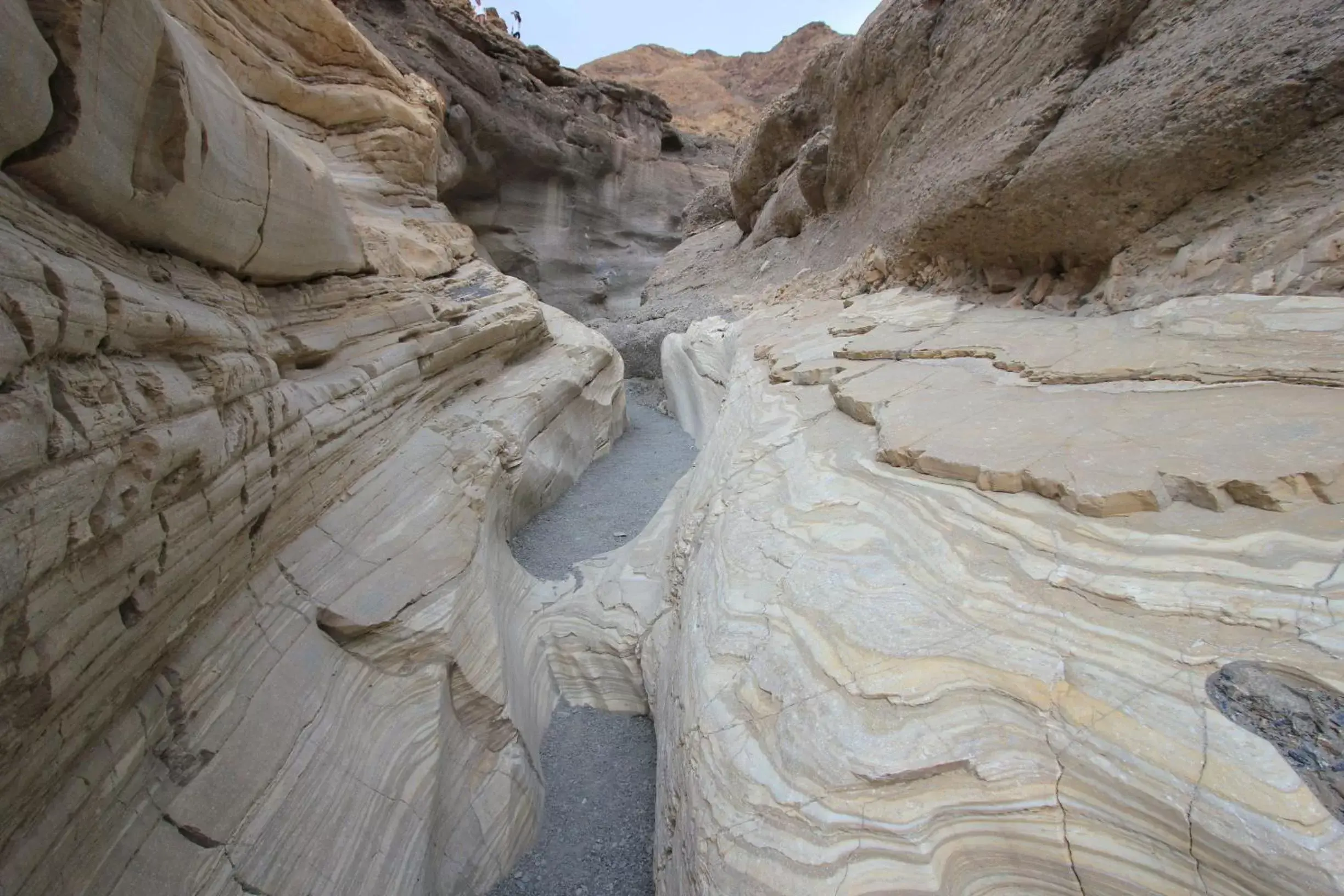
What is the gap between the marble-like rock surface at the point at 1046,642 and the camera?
1017mm

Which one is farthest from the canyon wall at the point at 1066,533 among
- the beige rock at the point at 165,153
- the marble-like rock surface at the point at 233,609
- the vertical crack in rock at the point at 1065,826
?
the beige rock at the point at 165,153

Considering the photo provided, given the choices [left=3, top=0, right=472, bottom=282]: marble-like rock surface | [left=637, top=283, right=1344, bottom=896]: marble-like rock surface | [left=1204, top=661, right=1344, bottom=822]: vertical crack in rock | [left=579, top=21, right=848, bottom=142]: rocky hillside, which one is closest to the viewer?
[left=1204, top=661, right=1344, bottom=822]: vertical crack in rock

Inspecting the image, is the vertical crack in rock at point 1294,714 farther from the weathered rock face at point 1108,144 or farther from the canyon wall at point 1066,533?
the weathered rock face at point 1108,144

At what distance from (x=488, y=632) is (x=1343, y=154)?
4.58 meters

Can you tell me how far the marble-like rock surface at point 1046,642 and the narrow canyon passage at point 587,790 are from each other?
381 millimetres

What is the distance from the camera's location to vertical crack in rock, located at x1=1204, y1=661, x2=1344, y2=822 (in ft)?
3.00

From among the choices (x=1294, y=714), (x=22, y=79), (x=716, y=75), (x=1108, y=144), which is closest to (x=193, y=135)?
(x=22, y=79)

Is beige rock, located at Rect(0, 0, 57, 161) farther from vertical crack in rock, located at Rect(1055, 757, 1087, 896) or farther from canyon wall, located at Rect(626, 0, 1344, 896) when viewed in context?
vertical crack in rock, located at Rect(1055, 757, 1087, 896)

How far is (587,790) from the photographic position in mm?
2713

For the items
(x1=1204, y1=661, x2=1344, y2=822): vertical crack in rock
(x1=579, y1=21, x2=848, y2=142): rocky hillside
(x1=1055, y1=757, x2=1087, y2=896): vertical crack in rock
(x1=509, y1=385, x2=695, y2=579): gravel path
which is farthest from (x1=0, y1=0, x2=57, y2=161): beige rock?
(x1=579, y1=21, x2=848, y2=142): rocky hillside

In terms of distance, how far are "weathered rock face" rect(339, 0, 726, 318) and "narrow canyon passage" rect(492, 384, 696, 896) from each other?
10.3 m

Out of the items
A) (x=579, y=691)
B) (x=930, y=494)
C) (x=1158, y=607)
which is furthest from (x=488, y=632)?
(x=1158, y=607)

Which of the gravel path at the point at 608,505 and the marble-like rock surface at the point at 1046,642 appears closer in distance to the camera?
the marble-like rock surface at the point at 1046,642

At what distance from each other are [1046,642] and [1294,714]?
0.42 meters
